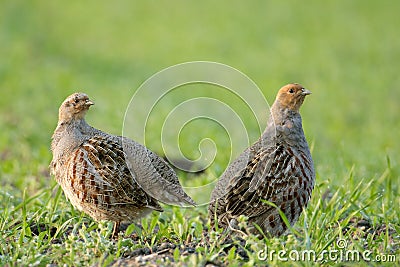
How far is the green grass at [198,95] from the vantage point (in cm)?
401

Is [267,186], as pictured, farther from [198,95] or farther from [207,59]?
[207,59]

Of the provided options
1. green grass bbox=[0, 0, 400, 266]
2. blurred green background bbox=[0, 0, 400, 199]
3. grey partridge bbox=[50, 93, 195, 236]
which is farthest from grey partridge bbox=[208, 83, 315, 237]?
blurred green background bbox=[0, 0, 400, 199]

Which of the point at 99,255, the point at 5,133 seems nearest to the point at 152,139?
the point at 5,133

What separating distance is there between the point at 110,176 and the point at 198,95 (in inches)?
307

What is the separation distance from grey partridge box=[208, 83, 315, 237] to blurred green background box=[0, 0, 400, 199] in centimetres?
148

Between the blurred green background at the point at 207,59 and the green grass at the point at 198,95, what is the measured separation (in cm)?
4

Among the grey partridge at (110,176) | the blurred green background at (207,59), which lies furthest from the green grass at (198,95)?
the grey partridge at (110,176)

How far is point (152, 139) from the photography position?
8172 millimetres

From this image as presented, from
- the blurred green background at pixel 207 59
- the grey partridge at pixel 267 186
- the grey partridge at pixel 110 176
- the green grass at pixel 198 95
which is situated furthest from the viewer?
the blurred green background at pixel 207 59

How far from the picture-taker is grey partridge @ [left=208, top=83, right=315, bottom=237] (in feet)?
13.9

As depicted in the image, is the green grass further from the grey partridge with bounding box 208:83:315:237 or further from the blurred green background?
the grey partridge with bounding box 208:83:315:237

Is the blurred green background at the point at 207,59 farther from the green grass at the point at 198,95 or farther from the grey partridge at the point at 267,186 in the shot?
the grey partridge at the point at 267,186

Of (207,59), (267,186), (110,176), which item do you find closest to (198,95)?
(207,59)

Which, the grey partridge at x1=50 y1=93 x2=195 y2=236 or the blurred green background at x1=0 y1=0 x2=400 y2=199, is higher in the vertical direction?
the blurred green background at x1=0 y1=0 x2=400 y2=199
